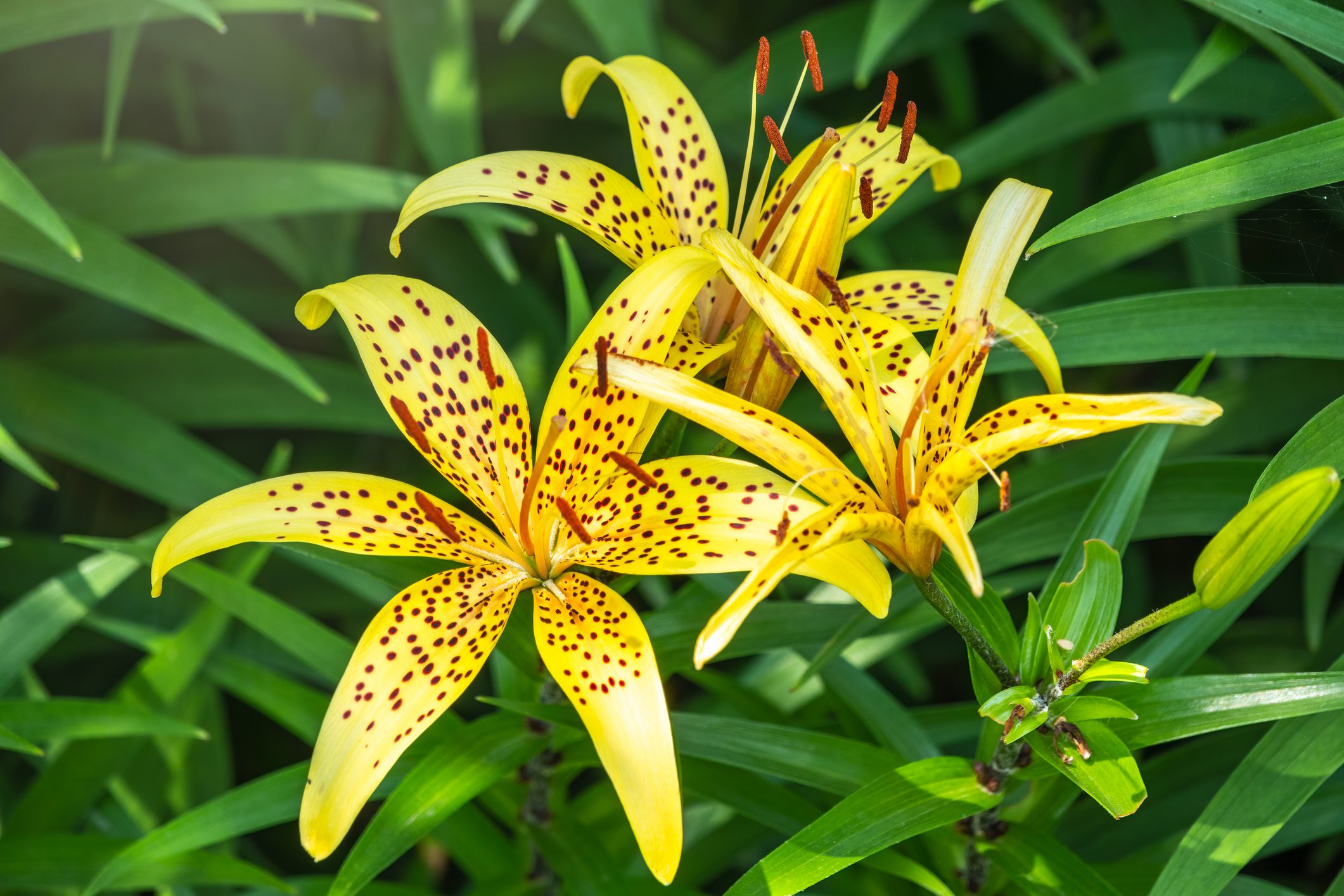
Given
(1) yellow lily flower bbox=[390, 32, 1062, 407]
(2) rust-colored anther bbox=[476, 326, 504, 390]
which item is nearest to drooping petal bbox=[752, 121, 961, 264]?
(1) yellow lily flower bbox=[390, 32, 1062, 407]

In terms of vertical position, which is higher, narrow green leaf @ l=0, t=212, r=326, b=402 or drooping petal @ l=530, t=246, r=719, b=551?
narrow green leaf @ l=0, t=212, r=326, b=402

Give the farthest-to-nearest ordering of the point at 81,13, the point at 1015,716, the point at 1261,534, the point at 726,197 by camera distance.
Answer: the point at 81,13 < the point at 726,197 < the point at 1015,716 < the point at 1261,534

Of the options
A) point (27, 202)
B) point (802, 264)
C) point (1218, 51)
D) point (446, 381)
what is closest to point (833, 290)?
point (802, 264)

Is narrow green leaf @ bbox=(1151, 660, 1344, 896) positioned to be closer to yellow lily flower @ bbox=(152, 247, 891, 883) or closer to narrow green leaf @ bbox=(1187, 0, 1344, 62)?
yellow lily flower @ bbox=(152, 247, 891, 883)

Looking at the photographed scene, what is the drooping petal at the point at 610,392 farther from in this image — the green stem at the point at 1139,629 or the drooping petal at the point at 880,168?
the green stem at the point at 1139,629

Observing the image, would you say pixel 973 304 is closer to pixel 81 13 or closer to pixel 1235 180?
pixel 1235 180

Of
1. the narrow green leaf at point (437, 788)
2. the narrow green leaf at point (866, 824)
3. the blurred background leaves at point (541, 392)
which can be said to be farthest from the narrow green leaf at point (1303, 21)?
the narrow green leaf at point (437, 788)

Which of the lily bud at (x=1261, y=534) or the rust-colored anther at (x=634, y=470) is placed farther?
the rust-colored anther at (x=634, y=470)
